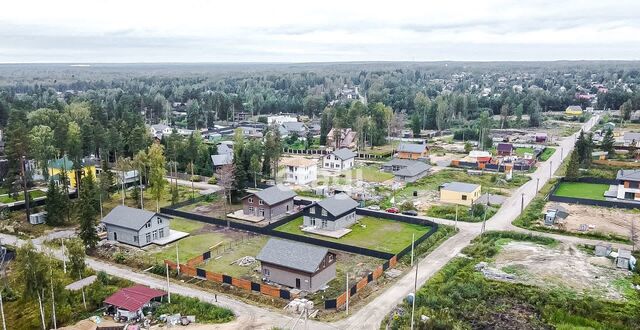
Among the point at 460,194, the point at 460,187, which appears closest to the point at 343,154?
the point at 460,187

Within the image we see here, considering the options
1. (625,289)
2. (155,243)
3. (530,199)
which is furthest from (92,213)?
(530,199)

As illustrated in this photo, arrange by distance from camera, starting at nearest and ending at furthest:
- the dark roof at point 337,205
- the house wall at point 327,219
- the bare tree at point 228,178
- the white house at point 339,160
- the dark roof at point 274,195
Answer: the dark roof at point 337,205 → the house wall at point 327,219 → the dark roof at point 274,195 → the bare tree at point 228,178 → the white house at point 339,160

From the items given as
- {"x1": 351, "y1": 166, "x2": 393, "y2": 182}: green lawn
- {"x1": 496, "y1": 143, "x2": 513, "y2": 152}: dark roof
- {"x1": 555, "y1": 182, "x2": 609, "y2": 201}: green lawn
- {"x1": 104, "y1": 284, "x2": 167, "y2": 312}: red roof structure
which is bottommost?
{"x1": 351, "y1": 166, "x2": 393, "y2": 182}: green lawn

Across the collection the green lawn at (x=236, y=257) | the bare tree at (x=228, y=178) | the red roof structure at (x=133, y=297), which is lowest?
the green lawn at (x=236, y=257)

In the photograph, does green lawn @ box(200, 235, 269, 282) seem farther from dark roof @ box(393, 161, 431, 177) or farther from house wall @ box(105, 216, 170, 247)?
dark roof @ box(393, 161, 431, 177)

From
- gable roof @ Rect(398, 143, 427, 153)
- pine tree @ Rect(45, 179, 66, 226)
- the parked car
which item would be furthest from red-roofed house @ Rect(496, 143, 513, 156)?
pine tree @ Rect(45, 179, 66, 226)

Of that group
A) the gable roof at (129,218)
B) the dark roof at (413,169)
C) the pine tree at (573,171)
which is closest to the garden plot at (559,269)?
the dark roof at (413,169)

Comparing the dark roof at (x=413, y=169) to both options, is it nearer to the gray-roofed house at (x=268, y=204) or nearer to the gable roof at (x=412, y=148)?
the gable roof at (x=412, y=148)
